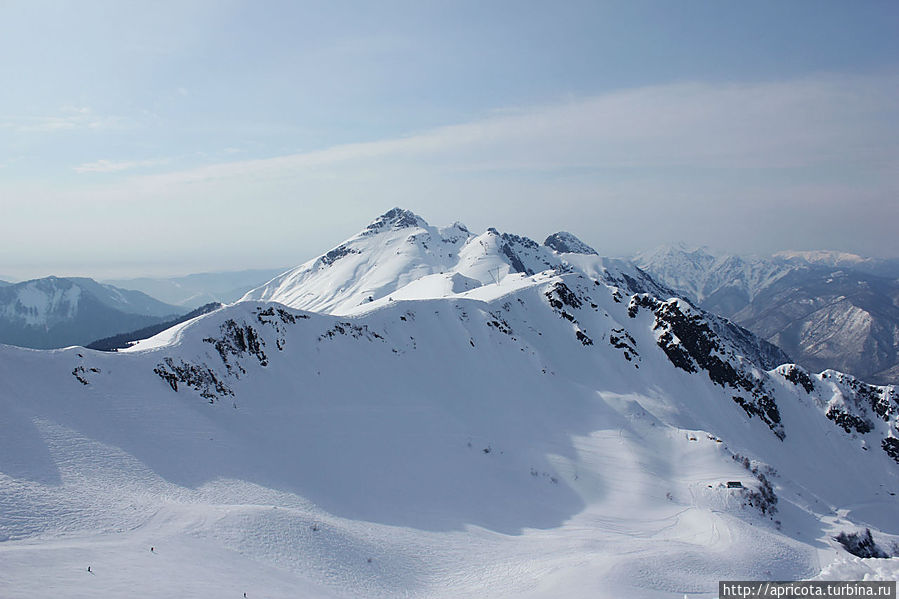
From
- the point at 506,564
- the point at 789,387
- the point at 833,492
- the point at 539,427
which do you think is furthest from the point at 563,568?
the point at 789,387

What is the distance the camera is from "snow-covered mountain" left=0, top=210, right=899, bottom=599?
82.8ft

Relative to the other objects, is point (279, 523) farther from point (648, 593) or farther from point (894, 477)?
point (894, 477)

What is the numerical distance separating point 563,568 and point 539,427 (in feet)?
107

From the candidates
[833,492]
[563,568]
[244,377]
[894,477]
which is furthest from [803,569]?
[894,477]

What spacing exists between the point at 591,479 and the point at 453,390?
22.1 m

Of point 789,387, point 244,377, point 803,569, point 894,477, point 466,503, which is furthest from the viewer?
point 789,387

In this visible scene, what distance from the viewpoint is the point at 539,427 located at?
61.9 meters

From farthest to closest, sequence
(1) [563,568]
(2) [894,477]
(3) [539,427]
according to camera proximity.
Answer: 1. (2) [894,477]
2. (3) [539,427]
3. (1) [563,568]

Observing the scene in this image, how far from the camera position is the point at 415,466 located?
152 feet

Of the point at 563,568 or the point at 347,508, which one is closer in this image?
the point at 563,568

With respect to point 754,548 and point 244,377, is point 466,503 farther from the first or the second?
point 244,377

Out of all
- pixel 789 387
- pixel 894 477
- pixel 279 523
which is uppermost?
pixel 279 523

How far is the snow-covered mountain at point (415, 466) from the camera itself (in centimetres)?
2525

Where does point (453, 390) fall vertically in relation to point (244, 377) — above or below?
below
